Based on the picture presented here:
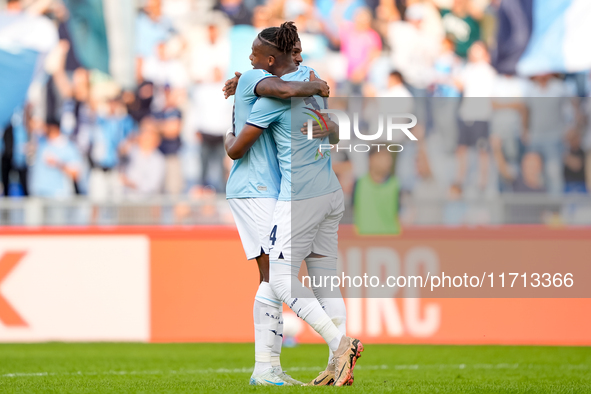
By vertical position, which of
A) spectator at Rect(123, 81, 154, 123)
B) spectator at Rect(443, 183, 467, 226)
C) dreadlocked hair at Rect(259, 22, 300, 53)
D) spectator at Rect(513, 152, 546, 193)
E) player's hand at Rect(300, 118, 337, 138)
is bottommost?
spectator at Rect(443, 183, 467, 226)

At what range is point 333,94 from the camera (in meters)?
11.1

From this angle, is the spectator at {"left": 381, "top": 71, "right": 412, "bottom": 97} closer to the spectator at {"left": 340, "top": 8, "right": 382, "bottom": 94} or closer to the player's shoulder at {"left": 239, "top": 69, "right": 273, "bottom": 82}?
the spectator at {"left": 340, "top": 8, "right": 382, "bottom": 94}

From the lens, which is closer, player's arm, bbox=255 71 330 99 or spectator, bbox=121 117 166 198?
player's arm, bbox=255 71 330 99

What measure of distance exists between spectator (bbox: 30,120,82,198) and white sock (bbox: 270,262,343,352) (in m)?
Answer: 6.71

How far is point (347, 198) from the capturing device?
952 cm

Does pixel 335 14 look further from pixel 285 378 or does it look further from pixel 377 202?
pixel 285 378

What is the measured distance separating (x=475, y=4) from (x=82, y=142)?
583 cm

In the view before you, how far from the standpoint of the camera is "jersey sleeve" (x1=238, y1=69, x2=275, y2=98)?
181 inches

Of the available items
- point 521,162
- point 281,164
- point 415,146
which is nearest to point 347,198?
point 415,146

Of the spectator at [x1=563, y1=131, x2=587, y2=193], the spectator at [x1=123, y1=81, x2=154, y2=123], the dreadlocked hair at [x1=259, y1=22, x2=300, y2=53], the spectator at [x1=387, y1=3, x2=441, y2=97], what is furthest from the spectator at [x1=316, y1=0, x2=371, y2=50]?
the dreadlocked hair at [x1=259, y1=22, x2=300, y2=53]

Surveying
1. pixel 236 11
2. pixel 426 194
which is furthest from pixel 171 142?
pixel 426 194

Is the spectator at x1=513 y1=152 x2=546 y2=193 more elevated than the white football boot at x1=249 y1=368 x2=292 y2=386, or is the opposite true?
the spectator at x1=513 y1=152 x2=546 y2=193

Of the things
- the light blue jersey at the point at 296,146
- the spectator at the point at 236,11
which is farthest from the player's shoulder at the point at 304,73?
the spectator at the point at 236,11

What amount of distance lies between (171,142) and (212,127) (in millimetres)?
613
